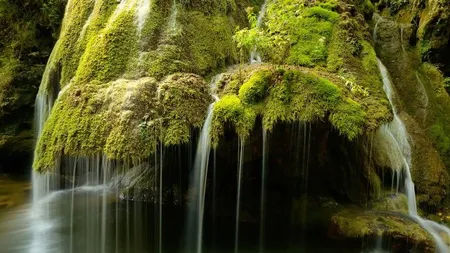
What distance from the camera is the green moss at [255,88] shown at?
236 inches

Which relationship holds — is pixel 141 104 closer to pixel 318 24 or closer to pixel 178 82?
pixel 178 82

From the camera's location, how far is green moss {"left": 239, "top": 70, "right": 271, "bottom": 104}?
6.00m

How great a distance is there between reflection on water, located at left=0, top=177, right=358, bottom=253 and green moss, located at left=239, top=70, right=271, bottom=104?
286 centimetres

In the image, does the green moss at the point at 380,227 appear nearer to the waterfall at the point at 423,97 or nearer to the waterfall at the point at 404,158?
the waterfall at the point at 404,158

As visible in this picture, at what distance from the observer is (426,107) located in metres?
10.3

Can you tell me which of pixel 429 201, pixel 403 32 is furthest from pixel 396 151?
pixel 403 32

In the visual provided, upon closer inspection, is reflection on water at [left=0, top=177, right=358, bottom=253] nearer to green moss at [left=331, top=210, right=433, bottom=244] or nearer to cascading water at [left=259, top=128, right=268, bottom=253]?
cascading water at [left=259, top=128, right=268, bottom=253]

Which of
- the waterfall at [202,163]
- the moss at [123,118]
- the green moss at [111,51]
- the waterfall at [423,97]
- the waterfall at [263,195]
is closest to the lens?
the moss at [123,118]

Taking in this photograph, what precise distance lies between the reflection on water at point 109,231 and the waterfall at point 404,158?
5.27ft

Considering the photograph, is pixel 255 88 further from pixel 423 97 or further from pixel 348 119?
pixel 423 97

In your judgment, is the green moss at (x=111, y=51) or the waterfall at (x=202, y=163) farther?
the green moss at (x=111, y=51)

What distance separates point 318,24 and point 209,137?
14.2 feet

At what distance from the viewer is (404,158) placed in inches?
326

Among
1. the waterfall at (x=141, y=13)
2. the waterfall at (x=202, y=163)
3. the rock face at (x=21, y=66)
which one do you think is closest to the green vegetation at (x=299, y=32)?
the waterfall at (x=202, y=163)
